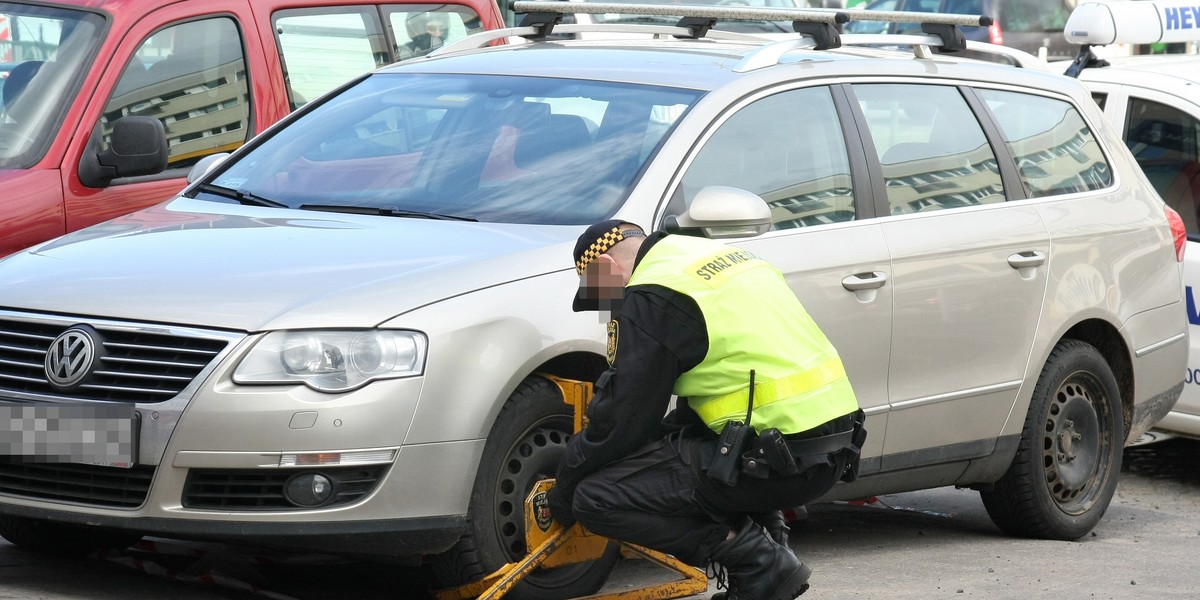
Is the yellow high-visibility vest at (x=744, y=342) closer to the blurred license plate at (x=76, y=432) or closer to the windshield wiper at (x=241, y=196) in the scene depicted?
the blurred license plate at (x=76, y=432)

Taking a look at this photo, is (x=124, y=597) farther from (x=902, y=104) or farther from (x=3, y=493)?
(x=902, y=104)

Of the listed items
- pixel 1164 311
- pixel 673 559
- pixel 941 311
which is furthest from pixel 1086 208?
pixel 673 559

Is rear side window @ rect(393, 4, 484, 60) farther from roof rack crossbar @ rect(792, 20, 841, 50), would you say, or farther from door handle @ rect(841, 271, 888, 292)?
door handle @ rect(841, 271, 888, 292)

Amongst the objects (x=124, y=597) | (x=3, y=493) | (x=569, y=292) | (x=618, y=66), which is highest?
(x=618, y=66)

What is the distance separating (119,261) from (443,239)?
88 centimetres

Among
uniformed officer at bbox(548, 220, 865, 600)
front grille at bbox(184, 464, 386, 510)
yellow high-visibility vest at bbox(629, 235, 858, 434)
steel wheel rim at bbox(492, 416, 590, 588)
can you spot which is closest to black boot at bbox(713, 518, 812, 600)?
uniformed officer at bbox(548, 220, 865, 600)

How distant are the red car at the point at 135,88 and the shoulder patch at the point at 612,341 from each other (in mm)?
2632

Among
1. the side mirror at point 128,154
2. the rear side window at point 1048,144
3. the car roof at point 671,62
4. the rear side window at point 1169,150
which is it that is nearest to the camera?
the car roof at point 671,62

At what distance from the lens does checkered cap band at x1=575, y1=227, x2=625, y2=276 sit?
458cm

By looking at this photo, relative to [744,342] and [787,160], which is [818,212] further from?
[744,342]

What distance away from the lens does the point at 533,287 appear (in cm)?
491

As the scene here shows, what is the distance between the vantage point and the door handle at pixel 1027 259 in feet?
20.7

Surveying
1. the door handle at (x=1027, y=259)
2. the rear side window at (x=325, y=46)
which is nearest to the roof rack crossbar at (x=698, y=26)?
the door handle at (x=1027, y=259)

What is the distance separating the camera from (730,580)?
15.7 feet
